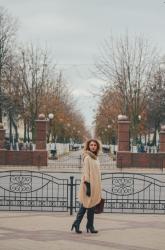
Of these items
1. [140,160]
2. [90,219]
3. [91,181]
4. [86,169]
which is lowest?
[140,160]

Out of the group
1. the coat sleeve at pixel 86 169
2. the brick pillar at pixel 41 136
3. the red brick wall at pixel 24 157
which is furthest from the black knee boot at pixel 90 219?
the brick pillar at pixel 41 136

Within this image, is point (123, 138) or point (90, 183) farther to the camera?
point (123, 138)

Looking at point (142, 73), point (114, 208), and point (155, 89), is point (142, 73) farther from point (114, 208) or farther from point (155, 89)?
point (114, 208)

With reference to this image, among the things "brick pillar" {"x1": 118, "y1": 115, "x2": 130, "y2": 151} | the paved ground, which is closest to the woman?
the paved ground

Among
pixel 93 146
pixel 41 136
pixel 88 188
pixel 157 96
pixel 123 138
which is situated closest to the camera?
pixel 88 188

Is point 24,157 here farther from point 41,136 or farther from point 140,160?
point 140,160

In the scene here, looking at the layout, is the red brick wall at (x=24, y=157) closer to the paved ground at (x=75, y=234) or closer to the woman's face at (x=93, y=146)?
the paved ground at (x=75, y=234)

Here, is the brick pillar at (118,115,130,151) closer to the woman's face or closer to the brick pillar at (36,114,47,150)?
the brick pillar at (36,114,47,150)

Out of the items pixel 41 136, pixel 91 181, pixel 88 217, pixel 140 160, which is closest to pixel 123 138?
pixel 140 160

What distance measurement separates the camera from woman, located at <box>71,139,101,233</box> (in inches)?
478

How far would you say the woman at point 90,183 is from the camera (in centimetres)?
1215

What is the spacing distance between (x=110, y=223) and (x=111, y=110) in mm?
61523

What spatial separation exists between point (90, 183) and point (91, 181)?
0.05 m

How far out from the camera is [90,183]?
478 inches
